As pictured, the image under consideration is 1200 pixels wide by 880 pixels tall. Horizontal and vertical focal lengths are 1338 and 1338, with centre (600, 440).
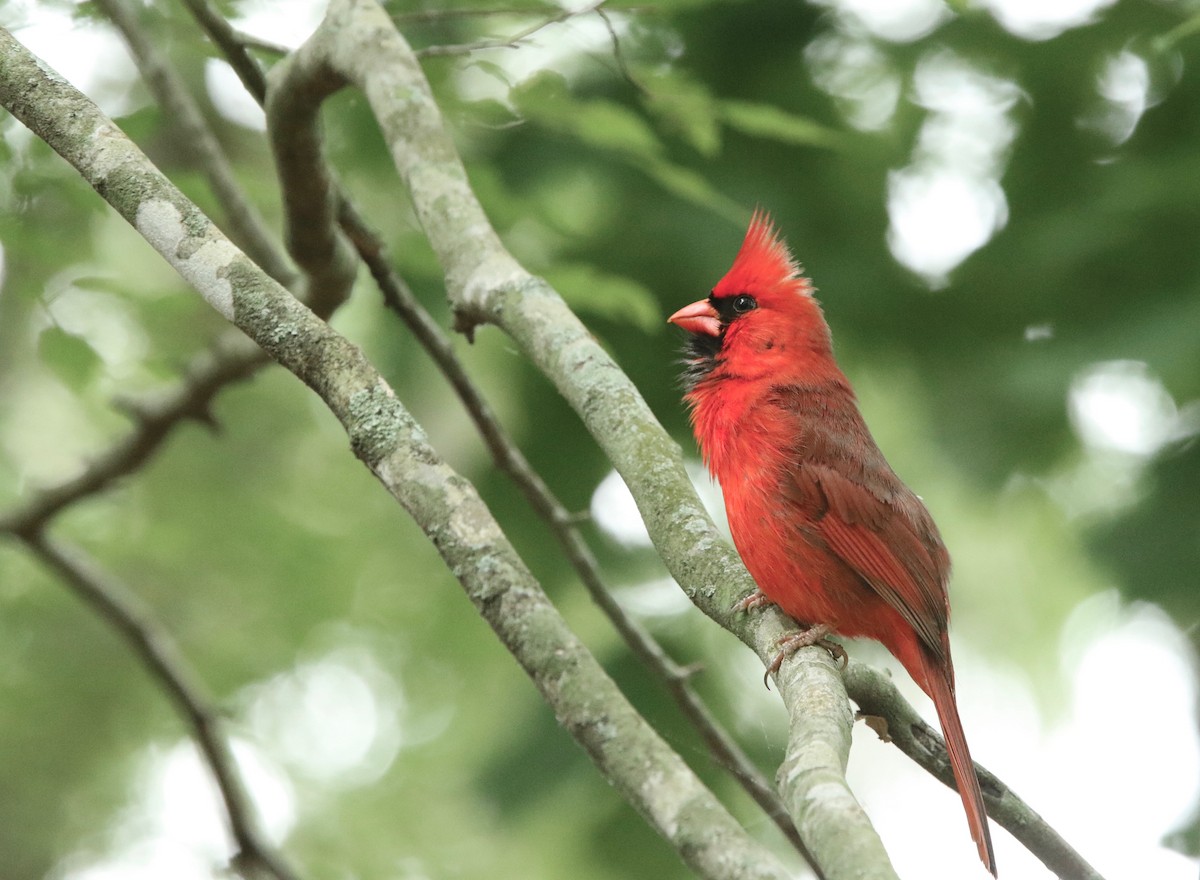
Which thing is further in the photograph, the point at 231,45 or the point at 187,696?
the point at 187,696

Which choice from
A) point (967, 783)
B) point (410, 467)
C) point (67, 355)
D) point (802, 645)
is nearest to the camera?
point (410, 467)

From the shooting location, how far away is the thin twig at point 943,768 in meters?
2.41

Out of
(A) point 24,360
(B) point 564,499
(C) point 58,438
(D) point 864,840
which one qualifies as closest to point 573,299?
(B) point 564,499

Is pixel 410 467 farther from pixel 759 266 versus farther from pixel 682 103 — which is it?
pixel 759 266

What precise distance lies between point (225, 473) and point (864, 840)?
6126 mm

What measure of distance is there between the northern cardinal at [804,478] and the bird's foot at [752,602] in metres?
0.43

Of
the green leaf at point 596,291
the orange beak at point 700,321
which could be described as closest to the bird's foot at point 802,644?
the green leaf at point 596,291

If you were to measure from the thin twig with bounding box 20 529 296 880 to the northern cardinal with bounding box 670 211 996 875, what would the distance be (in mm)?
1981

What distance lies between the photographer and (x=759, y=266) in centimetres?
419

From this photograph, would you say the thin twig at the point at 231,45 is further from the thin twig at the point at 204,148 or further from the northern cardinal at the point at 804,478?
the northern cardinal at the point at 804,478

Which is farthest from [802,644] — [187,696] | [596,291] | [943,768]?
[187,696]

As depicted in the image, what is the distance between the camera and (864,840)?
1.51 m

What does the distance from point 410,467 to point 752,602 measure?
87 centimetres

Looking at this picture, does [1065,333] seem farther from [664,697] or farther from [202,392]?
[202,392]
